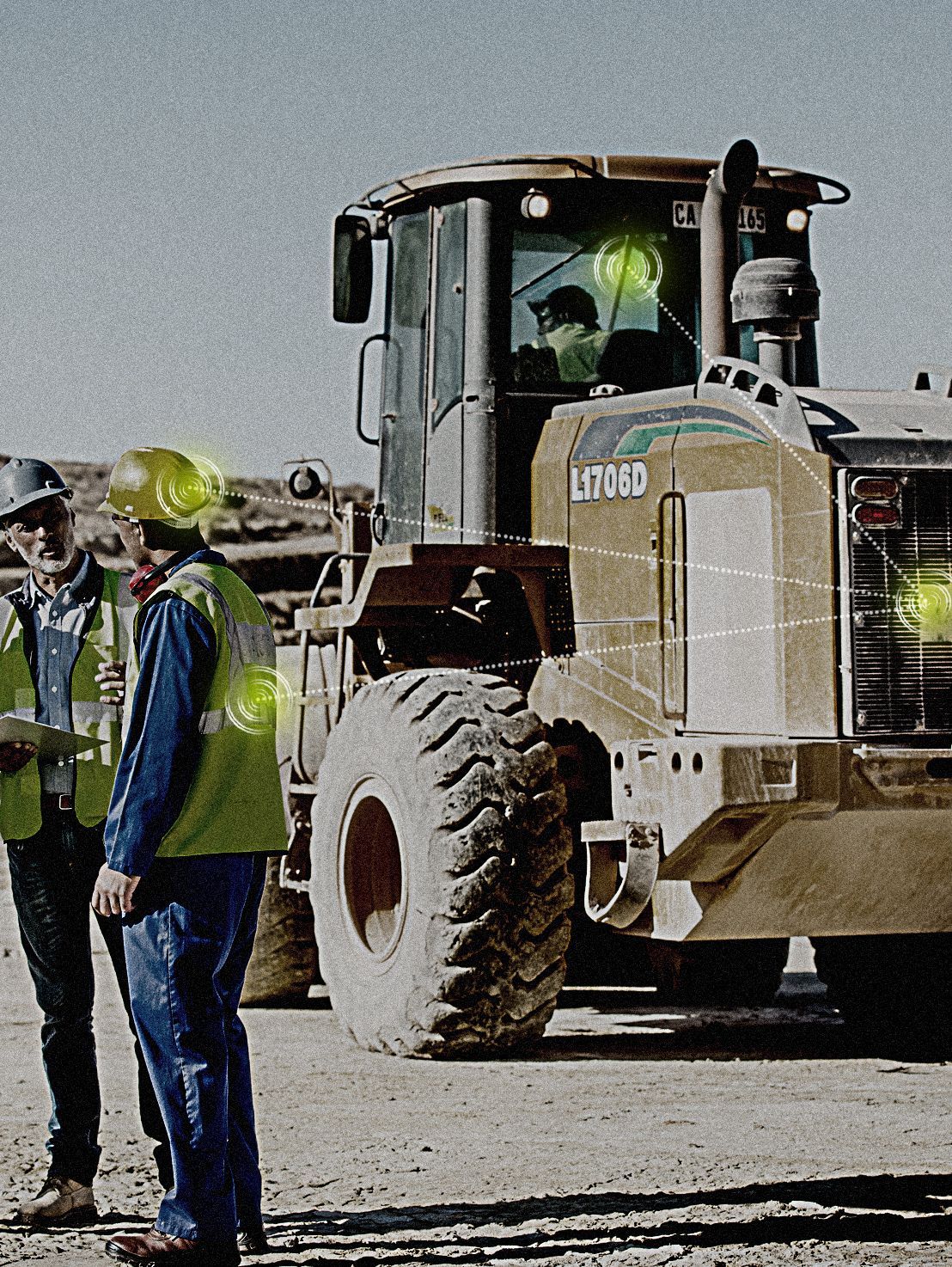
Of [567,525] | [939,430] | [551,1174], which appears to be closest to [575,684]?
[567,525]

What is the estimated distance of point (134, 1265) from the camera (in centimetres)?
510

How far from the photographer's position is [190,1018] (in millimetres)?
5055

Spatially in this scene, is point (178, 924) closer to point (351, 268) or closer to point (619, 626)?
point (619, 626)

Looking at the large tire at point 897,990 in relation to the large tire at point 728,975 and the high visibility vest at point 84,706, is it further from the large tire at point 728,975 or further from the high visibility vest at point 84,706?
the high visibility vest at point 84,706

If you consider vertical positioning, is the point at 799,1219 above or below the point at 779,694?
below

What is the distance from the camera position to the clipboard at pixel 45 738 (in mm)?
6000

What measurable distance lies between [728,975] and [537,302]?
3300 millimetres

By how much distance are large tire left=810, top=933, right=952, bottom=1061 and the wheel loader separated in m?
0.01

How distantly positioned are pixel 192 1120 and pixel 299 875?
4.93m

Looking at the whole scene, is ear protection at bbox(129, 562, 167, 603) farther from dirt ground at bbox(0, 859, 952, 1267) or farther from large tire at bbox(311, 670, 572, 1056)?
large tire at bbox(311, 670, 572, 1056)

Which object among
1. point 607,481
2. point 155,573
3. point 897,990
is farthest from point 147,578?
point 897,990

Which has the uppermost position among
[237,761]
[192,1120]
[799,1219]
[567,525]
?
[567,525]

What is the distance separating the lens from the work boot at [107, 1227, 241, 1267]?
5.02m

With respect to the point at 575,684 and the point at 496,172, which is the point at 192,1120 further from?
the point at 496,172
